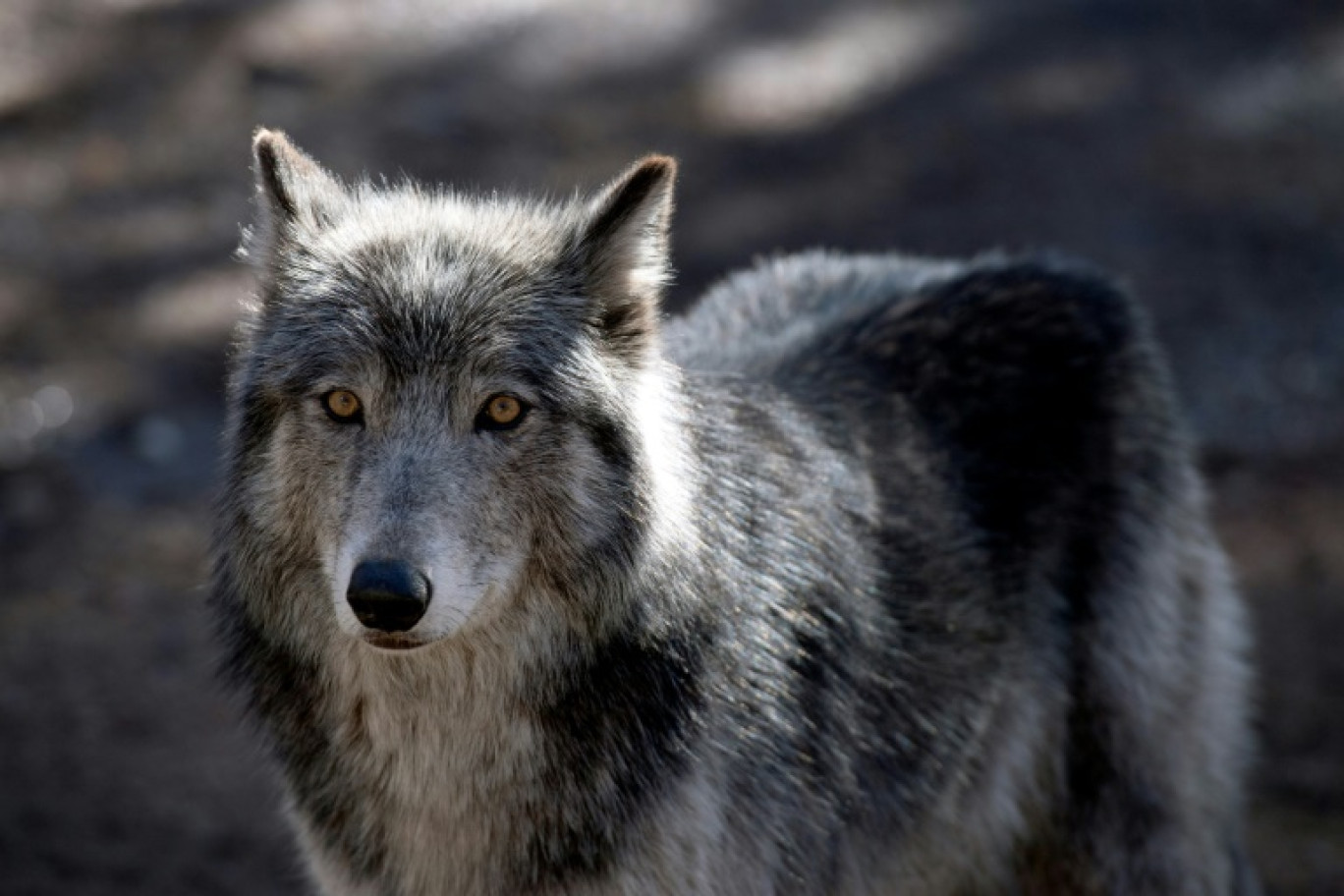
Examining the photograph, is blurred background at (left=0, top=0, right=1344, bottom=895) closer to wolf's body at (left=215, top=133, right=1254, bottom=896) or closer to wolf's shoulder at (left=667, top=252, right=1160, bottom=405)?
wolf's body at (left=215, top=133, right=1254, bottom=896)

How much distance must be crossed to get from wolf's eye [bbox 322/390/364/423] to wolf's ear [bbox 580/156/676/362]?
0.63m

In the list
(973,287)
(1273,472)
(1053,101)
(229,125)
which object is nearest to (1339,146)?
(1053,101)

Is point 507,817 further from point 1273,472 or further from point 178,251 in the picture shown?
point 178,251

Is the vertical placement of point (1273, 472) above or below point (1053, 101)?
below

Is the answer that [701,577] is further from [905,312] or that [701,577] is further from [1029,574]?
[905,312]

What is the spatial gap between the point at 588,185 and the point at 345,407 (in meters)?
6.61

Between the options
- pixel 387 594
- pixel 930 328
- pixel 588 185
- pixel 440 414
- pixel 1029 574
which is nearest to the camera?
pixel 387 594

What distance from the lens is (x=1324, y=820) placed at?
6359 mm

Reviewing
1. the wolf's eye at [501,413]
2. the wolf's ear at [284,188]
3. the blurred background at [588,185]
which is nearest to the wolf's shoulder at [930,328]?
the wolf's eye at [501,413]

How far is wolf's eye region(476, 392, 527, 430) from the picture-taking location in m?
3.43

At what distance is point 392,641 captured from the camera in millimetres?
3184

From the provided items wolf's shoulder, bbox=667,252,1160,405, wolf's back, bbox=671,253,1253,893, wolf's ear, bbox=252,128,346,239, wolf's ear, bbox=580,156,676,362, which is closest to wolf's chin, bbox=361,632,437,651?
wolf's ear, bbox=580,156,676,362

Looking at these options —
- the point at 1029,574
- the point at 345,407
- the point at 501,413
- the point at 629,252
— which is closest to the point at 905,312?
the point at 1029,574

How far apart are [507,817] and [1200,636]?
2402 mm
